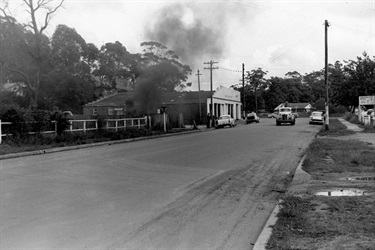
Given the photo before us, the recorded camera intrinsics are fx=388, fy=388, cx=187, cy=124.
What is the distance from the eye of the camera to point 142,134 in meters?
29.0

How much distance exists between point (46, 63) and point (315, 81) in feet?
335

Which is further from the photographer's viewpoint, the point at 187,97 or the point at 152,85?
the point at 187,97

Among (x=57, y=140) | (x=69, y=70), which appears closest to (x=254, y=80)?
(x=69, y=70)

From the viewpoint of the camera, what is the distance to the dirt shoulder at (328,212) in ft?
14.6

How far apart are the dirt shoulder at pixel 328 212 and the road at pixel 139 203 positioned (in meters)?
0.39

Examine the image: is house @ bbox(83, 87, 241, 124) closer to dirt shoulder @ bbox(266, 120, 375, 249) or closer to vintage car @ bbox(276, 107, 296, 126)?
vintage car @ bbox(276, 107, 296, 126)

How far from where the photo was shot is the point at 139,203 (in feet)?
22.4

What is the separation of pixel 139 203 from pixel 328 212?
3121 mm

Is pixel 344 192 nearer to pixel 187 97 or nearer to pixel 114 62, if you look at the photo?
pixel 114 62

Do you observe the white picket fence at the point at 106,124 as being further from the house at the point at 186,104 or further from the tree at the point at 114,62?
the house at the point at 186,104

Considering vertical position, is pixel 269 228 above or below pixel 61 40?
below

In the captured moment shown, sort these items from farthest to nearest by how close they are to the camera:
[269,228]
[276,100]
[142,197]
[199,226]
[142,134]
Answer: [276,100] < [142,134] < [142,197] < [199,226] < [269,228]

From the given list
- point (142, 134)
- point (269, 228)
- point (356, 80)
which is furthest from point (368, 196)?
point (356, 80)

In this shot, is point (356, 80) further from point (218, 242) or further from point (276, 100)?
point (276, 100)
